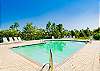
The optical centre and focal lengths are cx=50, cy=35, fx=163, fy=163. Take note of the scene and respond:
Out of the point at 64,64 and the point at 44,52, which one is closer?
the point at 64,64

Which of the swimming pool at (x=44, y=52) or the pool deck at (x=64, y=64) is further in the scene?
the swimming pool at (x=44, y=52)

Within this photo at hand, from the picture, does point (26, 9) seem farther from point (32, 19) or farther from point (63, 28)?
point (63, 28)

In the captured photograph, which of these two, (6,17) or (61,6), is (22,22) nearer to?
(6,17)

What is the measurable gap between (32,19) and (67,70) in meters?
39.1

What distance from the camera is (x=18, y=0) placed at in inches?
1212

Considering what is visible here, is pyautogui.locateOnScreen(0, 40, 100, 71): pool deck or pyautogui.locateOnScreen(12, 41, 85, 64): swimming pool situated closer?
pyautogui.locateOnScreen(0, 40, 100, 71): pool deck

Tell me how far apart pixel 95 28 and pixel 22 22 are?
2063 centimetres

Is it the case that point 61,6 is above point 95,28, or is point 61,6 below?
above

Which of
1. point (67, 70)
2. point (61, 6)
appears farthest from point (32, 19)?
point (67, 70)

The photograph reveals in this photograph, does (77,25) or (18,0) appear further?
(77,25)

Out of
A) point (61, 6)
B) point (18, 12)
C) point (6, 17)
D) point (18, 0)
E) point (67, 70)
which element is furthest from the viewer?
point (6, 17)

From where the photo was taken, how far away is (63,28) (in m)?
43.0

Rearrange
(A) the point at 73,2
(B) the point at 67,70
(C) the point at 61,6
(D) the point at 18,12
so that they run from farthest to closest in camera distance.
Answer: (D) the point at 18,12 < (C) the point at 61,6 < (A) the point at 73,2 < (B) the point at 67,70

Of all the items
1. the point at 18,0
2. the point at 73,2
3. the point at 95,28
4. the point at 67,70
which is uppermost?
the point at 18,0
